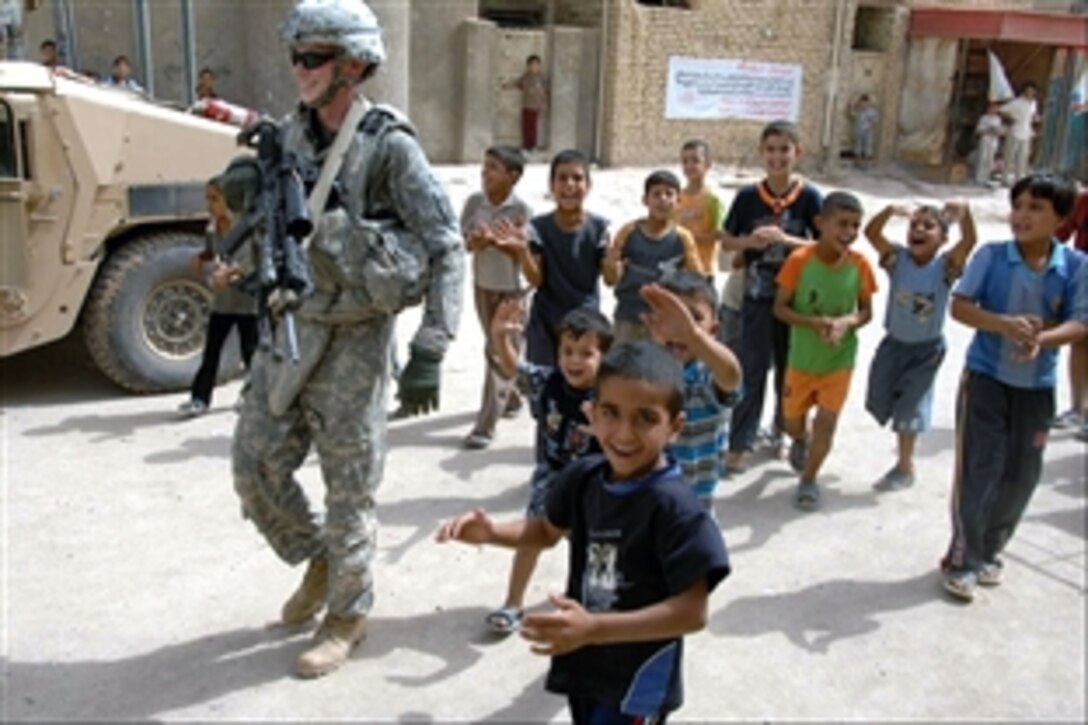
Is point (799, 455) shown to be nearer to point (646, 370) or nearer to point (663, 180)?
point (663, 180)

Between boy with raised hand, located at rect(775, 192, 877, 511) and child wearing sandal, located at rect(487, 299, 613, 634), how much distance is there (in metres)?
1.74

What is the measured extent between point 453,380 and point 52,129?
2638 mm

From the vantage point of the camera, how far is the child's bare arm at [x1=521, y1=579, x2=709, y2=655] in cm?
189

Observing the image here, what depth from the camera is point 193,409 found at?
19.1ft

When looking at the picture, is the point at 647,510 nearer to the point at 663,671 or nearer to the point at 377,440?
the point at 663,671

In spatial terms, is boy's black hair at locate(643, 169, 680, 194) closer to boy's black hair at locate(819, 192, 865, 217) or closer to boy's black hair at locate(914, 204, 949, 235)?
boy's black hair at locate(819, 192, 865, 217)

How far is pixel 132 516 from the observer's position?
4570 millimetres

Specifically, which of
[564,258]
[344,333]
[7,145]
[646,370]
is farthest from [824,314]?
[7,145]

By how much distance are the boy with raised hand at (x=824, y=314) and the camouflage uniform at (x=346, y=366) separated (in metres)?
2.09

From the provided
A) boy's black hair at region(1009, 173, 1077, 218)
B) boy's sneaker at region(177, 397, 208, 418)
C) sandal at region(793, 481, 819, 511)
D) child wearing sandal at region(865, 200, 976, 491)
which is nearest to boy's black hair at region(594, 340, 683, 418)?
boy's black hair at region(1009, 173, 1077, 218)

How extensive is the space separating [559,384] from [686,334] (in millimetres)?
774

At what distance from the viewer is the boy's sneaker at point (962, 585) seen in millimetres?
4152

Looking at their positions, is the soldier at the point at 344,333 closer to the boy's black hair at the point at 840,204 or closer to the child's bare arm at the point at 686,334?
the child's bare arm at the point at 686,334

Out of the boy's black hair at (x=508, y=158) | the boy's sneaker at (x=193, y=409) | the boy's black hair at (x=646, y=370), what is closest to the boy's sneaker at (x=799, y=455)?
the boy's black hair at (x=508, y=158)
